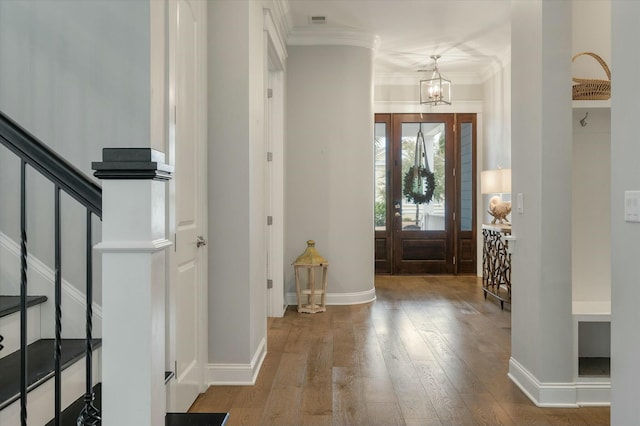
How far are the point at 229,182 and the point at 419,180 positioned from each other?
16.4 feet

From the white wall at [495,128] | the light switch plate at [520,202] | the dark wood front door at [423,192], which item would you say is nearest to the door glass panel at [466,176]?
the dark wood front door at [423,192]

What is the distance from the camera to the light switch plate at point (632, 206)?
69.2 inches

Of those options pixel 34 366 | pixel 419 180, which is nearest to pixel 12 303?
pixel 34 366

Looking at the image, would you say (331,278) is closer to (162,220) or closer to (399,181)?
(399,181)

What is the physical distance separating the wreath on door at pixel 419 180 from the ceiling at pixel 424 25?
138cm

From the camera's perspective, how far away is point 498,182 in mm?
5844

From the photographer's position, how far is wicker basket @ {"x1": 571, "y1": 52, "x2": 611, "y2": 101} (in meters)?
2.90

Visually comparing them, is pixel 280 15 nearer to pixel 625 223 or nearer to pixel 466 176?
pixel 625 223

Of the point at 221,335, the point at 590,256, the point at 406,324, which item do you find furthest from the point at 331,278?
the point at 590,256

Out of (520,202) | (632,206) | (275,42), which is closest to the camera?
(632,206)

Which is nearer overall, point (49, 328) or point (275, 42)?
point (49, 328)

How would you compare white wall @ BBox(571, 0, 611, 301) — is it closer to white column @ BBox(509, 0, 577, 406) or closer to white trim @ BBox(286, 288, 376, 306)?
white column @ BBox(509, 0, 577, 406)

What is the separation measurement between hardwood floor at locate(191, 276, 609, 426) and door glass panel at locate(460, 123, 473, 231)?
2.53 meters

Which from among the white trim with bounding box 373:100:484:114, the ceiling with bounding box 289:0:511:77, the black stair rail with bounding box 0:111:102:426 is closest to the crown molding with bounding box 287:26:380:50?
the ceiling with bounding box 289:0:511:77
